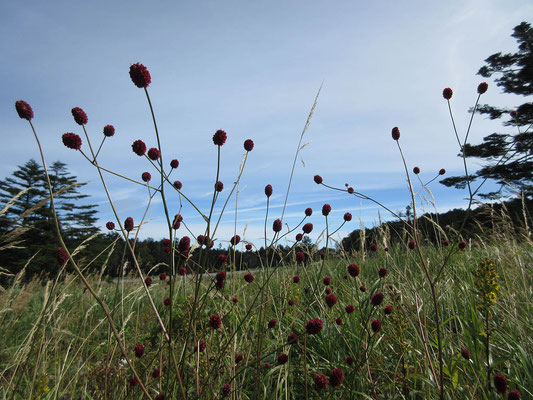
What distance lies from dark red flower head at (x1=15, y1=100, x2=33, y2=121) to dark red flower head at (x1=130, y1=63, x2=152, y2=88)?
1.37ft

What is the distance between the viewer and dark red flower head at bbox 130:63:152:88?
3.16 ft

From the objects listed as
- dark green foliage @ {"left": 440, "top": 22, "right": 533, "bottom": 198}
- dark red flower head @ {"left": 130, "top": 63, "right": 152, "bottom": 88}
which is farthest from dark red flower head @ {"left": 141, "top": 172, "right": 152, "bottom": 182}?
dark green foliage @ {"left": 440, "top": 22, "right": 533, "bottom": 198}

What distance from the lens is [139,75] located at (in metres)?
0.96

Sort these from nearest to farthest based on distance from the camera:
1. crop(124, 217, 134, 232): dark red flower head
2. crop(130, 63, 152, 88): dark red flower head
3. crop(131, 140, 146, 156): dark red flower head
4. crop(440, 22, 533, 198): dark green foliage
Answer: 1. crop(130, 63, 152, 88): dark red flower head
2. crop(131, 140, 146, 156): dark red flower head
3. crop(124, 217, 134, 232): dark red flower head
4. crop(440, 22, 533, 198): dark green foliage

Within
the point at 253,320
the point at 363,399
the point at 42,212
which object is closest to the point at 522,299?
the point at 363,399

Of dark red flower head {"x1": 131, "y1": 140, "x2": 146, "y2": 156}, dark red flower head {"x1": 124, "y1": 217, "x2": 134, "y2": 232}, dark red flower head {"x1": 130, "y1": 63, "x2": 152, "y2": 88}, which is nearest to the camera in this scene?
dark red flower head {"x1": 130, "y1": 63, "x2": 152, "y2": 88}

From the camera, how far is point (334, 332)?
2.26m

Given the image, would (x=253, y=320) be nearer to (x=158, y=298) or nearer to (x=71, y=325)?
(x=71, y=325)

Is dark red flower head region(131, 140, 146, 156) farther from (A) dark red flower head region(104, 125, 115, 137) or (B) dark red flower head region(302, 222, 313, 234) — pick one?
(B) dark red flower head region(302, 222, 313, 234)

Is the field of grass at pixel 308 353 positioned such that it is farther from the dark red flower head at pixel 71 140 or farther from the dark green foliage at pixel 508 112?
the dark green foliage at pixel 508 112

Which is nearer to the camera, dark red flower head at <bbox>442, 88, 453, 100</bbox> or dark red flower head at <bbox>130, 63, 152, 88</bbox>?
dark red flower head at <bbox>130, 63, 152, 88</bbox>

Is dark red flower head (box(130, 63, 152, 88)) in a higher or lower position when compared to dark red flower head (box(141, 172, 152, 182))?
higher

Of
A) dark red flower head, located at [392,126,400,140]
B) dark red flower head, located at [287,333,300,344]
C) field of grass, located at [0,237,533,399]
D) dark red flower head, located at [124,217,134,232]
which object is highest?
dark red flower head, located at [392,126,400,140]

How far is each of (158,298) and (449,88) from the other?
4.93 meters
